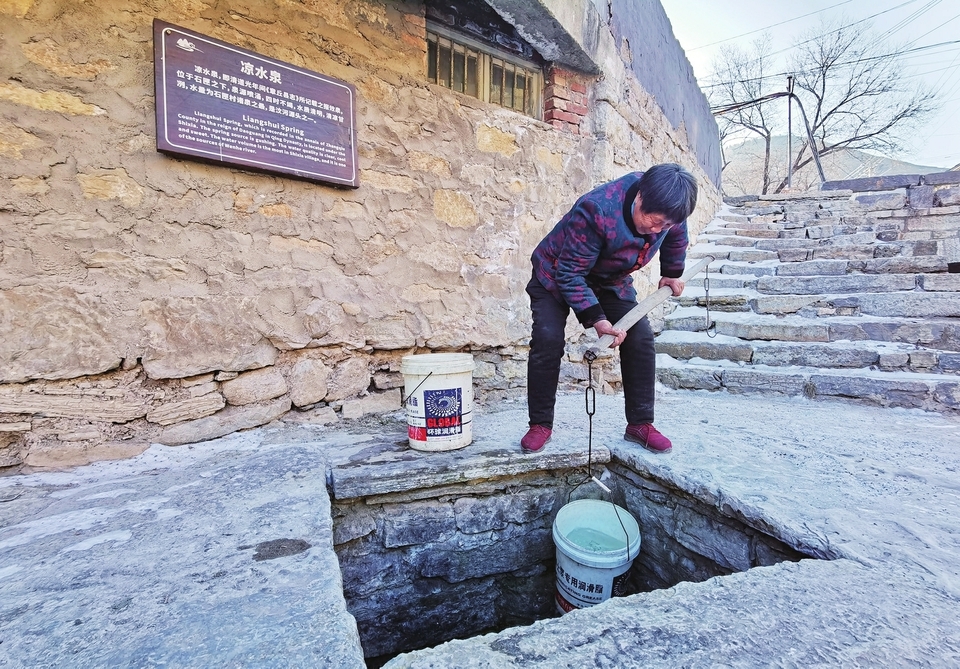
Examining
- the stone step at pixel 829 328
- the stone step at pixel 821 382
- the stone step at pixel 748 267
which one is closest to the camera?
the stone step at pixel 821 382

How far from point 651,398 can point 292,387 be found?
1652 mm

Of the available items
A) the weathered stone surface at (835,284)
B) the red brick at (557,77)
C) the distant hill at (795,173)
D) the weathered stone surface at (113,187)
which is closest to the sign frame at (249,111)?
the weathered stone surface at (113,187)

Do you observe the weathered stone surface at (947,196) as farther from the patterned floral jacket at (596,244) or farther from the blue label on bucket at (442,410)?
the blue label on bucket at (442,410)

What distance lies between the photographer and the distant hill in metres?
16.0

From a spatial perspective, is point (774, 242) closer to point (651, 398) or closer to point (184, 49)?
point (651, 398)

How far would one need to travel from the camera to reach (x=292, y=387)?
2174 millimetres

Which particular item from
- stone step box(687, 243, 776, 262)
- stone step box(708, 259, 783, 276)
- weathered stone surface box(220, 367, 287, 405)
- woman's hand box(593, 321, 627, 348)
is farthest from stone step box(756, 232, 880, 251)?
weathered stone surface box(220, 367, 287, 405)

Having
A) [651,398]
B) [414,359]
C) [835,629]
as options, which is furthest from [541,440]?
[835,629]

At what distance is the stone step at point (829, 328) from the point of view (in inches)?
114

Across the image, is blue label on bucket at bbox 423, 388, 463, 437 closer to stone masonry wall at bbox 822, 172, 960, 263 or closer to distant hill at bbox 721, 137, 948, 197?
stone masonry wall at bbox 822, 172, 960, 263

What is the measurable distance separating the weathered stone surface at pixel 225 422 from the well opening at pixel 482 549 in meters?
0.68

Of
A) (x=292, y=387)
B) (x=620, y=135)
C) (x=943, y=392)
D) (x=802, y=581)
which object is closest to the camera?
(x=802, y=581)

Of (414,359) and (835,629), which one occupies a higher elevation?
(414,359)

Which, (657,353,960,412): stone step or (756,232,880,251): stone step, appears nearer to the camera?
(657,353,960,412): stone step
